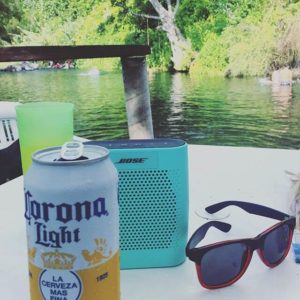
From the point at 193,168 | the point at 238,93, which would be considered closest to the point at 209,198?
the point at 193,168

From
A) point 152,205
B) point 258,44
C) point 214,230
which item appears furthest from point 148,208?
point 258,44

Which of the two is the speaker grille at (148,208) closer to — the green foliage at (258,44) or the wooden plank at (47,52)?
the wooden plank at (47,52)

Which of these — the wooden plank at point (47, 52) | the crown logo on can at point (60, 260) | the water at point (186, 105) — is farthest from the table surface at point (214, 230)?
the water at point (186, 105)

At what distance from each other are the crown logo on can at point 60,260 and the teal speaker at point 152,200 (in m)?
0.12

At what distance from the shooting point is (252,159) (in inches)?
29.2

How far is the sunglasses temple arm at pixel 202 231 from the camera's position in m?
0.39

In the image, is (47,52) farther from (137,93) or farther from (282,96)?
(282,96)

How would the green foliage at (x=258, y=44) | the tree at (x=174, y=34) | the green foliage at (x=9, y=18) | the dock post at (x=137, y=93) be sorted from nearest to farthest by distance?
the dock post at (x=137, y=93)
the green foliage at (x=258, y=44)
the tree at (x=174, y=34)
the green foliage at (x=9, y=18)

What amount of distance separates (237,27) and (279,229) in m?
6.11

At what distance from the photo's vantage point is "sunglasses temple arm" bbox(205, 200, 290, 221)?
0.46 meters

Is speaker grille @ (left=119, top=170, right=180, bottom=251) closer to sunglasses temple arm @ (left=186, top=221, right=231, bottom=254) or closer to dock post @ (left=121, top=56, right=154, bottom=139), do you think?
sunglasses temple arm @ (left=186, top=221, right=231, bottom=254)

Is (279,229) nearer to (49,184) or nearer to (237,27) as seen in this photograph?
(49,184)

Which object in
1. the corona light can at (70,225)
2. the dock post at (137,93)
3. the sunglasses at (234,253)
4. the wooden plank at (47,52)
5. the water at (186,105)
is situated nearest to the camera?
the corona light can at (70,225)

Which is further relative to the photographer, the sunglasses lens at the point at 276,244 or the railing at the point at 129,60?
the railing at the point at 129,60
